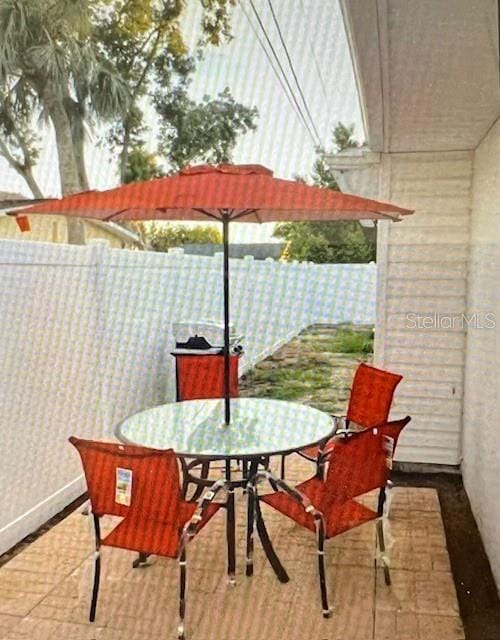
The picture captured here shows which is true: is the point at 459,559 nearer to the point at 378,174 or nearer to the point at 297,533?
the point at 297,533

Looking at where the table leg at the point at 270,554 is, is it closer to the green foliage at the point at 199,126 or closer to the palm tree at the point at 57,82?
the palm tree at the point at 57,82

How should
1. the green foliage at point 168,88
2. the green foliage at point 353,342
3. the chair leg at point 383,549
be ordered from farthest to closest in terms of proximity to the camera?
the green foliage at point 168,88 → the green foliage at point 353,342 → the chair leg at point 383,549

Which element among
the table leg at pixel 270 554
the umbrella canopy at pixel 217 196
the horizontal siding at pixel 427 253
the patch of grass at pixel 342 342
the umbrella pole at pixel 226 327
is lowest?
the table leg at pixel 270 554

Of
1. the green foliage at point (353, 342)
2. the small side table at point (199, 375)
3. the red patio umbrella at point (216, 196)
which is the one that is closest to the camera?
the red patio umbrella at point (216, 196)

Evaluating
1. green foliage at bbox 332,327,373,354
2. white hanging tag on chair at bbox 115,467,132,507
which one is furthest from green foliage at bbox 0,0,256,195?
white hanging tag on chair at bbox 115,467,132,507

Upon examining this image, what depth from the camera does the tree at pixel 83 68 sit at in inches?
474

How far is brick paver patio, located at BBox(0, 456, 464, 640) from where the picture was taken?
8.11 ft

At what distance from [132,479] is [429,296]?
108 inches

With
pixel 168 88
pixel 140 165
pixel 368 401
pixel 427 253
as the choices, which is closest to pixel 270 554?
pixel 368 401

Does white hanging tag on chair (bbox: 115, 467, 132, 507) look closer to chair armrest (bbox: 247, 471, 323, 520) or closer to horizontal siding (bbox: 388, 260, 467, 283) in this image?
chair armrest (bbox: 247, 471, 323, 520)

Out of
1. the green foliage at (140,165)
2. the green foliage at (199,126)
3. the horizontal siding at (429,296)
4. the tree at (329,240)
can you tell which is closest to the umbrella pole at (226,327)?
the horizontal siding at (429,296)

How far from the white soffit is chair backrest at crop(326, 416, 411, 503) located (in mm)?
1386

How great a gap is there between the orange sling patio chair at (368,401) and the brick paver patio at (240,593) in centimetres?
55

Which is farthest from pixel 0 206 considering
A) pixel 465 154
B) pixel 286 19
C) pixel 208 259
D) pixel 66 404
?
pixel 465 154
